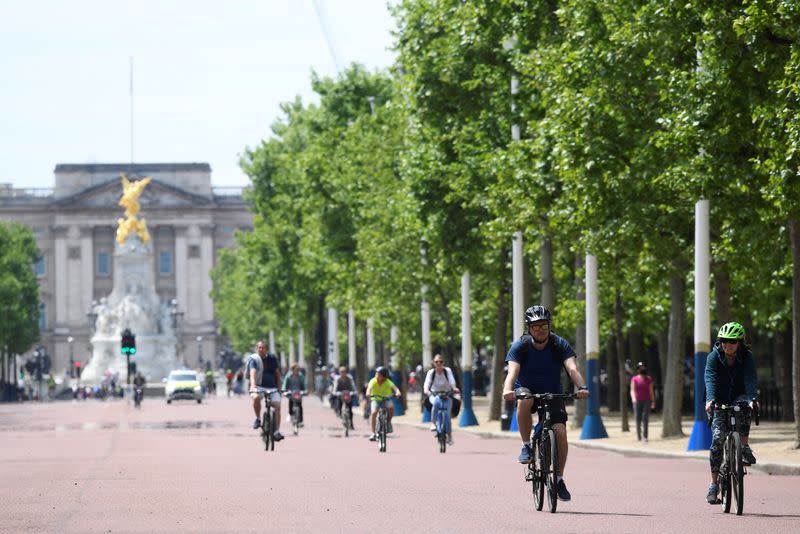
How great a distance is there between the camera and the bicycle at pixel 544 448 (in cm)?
1748

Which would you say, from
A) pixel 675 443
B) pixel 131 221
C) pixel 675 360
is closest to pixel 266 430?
pixel 675 443

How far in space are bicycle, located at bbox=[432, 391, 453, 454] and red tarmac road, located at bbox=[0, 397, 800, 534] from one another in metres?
0.48

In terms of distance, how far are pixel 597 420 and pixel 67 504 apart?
69.0ft

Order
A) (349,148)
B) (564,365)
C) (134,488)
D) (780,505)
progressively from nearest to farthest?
(564,365), (780,505), (134,488), (349,148)

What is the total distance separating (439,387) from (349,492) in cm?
1321

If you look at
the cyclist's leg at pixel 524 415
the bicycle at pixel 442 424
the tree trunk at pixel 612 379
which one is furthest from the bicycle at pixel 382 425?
the tree trunk at pixel 612 379

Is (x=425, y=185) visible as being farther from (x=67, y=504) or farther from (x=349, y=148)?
(x=67, y=504)

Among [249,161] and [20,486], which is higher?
[249,161]

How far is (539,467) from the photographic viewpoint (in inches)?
714

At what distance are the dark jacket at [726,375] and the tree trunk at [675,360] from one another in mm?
19119

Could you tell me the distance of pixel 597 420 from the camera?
39469 millimetres

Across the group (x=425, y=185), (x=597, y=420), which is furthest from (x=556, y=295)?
(x=597, y=420)

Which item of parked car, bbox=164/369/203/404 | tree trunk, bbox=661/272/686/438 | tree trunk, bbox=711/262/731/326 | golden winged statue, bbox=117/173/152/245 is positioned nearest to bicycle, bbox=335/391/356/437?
tree trunk, bbox=661/272/686/438

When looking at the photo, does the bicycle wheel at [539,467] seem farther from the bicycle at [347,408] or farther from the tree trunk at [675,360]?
the bicycle at [347,408]
